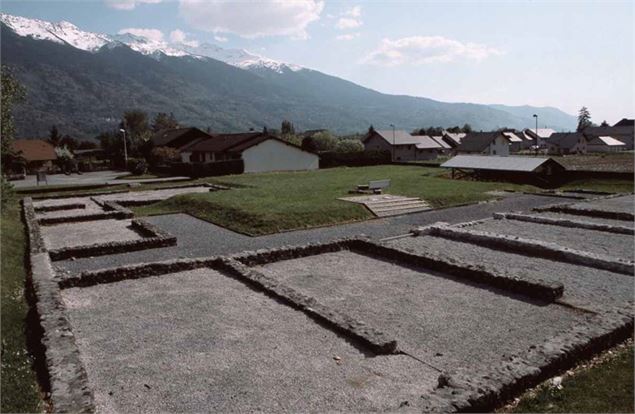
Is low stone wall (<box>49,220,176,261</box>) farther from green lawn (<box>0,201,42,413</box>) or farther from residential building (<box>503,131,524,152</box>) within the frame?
residential building (<box>503,131,524,152</box>)

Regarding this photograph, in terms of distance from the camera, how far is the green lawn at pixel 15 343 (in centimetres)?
771

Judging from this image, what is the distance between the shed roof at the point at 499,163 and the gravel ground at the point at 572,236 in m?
18.8

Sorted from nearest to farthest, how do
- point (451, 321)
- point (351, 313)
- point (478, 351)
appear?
1. point (478, 351)
2. point (451, 321)
3. point (351, 313)

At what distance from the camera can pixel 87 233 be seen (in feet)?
75.5

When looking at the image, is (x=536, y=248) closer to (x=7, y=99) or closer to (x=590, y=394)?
(x=590, y=394)

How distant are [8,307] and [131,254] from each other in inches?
269

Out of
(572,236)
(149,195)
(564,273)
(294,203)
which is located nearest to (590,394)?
(564,273)

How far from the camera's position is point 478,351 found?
380 inches

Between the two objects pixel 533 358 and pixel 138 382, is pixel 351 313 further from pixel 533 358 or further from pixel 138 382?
pixel 138 382

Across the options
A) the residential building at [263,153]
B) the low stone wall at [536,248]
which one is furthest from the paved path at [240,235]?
the residential building at [263,153]

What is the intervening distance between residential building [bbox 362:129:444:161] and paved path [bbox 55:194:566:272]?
2244 inches

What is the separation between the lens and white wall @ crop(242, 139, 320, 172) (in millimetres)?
57719

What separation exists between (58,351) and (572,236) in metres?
19.6

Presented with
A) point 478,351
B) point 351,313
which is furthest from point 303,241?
point 478,351
